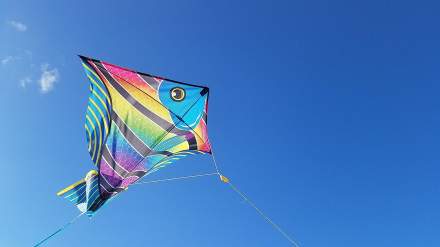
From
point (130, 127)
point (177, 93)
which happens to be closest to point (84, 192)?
point (130, 127)

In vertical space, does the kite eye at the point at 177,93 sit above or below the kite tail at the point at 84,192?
above

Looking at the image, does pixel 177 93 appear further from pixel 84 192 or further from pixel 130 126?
pixel 84 192

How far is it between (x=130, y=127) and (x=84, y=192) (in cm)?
173

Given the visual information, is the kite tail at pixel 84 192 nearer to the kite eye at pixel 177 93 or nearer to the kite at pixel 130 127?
the kite at pixel 130 127

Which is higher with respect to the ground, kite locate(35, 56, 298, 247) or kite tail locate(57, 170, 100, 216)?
kite locate(35, 56, 298, 247)

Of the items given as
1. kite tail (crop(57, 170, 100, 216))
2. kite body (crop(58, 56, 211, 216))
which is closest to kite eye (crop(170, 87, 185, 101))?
kite body (crop(58, 56, 211, 216))

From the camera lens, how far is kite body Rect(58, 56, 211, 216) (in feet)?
31.5

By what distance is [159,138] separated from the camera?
10266 millimetres

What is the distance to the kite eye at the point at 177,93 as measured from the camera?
960cm

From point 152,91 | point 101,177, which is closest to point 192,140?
point 152,91

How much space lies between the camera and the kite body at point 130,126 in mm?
9602

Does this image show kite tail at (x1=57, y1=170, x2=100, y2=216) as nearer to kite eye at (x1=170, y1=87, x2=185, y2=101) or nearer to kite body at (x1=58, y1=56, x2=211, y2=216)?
kite body at (x1=58, y1=56, x2=211, y2=216)

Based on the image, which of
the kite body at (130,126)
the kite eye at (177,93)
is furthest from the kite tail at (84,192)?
the kite eye at (177,93)

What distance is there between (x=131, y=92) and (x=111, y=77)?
527 mm
